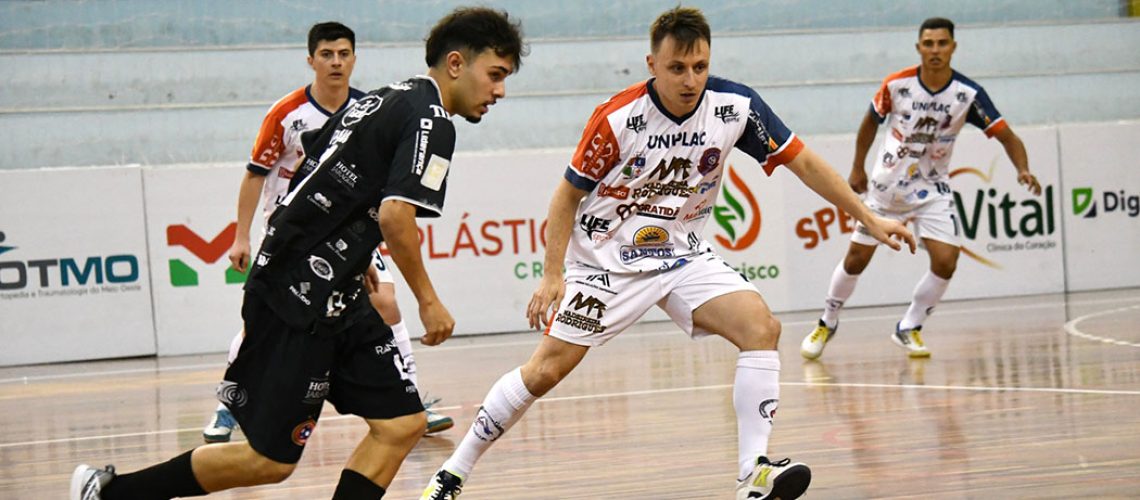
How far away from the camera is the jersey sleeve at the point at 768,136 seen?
5.25 meters

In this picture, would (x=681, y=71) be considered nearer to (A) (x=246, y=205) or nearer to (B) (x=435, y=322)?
(B) (x=435, y=322)

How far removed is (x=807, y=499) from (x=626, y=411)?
264cm

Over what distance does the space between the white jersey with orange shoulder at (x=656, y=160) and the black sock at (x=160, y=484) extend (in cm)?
181

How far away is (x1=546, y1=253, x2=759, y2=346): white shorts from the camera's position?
17.0 feet

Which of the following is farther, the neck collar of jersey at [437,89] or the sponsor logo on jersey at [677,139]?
the sponsor logo on jersey at [677,139]

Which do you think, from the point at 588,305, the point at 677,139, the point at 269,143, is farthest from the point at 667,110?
the point at 269,143

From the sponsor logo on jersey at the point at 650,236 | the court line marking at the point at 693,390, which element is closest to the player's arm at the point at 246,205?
the court line marking at the point at 693,390

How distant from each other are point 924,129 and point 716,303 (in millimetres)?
4818

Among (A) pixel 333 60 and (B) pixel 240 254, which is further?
(A) pixel 333 60

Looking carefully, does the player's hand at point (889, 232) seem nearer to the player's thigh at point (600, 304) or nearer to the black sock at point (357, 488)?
the player's thigh at point (600, 304)

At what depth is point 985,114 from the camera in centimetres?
944

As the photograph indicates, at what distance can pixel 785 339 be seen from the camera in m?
11.0

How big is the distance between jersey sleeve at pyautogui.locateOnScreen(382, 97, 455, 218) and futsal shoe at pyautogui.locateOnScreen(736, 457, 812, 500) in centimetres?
156

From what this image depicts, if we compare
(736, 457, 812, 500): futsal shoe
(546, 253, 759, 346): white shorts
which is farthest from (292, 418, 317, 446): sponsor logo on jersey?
(736, 457, 812, 500): futsal shoe
